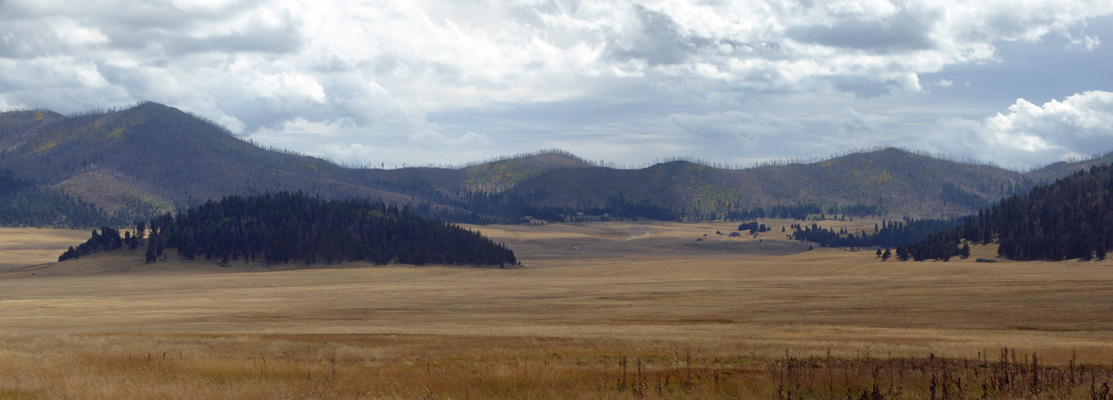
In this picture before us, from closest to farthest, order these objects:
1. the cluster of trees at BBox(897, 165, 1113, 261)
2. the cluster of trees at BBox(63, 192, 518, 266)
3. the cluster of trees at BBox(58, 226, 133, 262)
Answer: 1. the cluster of trees at BBox(897, 165, 1113, 261)
2. the cluster of trees at BBox(63, 192, 518, 266)
3. the cluster of trees at BBox(58, 226, 133, 262)

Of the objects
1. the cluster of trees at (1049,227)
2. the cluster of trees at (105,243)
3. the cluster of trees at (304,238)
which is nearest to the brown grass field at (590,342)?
the cluster of trees at (1049,227)

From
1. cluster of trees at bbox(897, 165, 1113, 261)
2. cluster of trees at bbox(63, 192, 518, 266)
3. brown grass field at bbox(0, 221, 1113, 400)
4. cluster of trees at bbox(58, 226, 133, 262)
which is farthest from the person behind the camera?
cluster of trees at bbox(58, 226, 133, 262)

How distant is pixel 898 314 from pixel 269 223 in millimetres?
136185

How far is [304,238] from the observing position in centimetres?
15225

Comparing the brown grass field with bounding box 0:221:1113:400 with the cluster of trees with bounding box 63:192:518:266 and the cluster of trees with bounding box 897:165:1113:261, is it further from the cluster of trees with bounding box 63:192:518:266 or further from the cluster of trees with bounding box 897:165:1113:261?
the cluster of trees with bounding box 63:192:518:266

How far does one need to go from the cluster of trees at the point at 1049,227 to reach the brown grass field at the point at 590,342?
29.6 metres

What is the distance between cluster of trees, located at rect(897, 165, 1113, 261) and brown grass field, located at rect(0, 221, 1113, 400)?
97.0 ft

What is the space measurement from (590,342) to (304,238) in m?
130

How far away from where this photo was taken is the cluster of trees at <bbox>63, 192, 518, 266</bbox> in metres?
148

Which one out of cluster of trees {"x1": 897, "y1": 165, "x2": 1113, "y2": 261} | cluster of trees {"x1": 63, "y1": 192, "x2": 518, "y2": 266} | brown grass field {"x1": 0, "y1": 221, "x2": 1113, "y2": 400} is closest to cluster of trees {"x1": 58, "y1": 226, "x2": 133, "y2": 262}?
cluster of trees {"x1": 63, "y1": 192, "x2": 518, "y2": 266}

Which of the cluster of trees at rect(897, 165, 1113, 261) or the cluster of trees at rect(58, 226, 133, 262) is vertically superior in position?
the cluster of trees at rect(897, 165, 1113, 261)

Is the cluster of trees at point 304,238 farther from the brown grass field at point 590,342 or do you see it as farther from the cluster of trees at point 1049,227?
the cluster of trees at point 1049,227

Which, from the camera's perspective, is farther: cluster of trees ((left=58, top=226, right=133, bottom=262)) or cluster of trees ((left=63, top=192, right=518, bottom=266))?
cluster of trees ((left=58, top=226, right=133, bottom=262))

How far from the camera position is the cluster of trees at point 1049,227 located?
343ft
